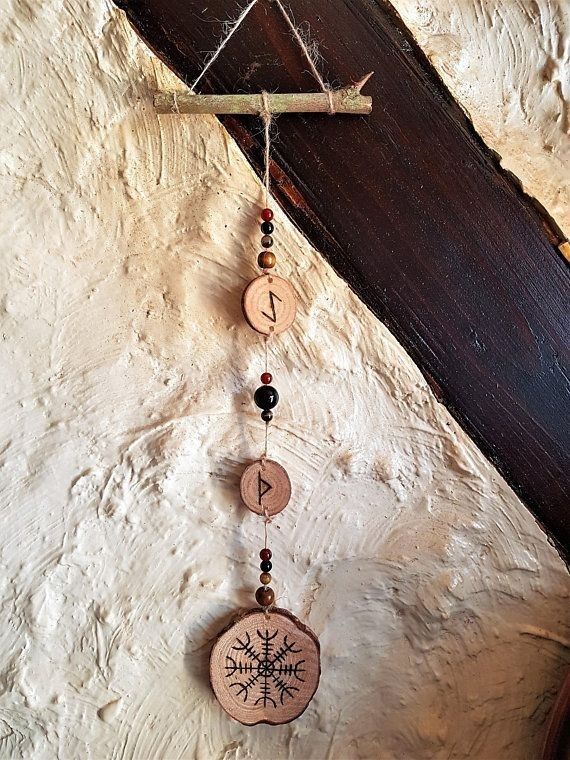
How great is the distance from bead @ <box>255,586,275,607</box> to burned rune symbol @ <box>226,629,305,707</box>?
0.12 ft

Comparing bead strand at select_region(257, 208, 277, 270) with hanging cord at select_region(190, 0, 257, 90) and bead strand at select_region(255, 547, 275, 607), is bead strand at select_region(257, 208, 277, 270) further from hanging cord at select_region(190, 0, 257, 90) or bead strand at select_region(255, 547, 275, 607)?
bead strand at select_region(255, 547, 275, 607)

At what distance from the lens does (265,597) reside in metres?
0.84

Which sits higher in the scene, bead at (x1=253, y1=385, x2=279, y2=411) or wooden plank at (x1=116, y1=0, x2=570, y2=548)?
wooden plank at (x1=116, y1=0, x2=570, y2=548)

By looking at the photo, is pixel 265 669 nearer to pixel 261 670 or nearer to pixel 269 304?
pixel 261 670

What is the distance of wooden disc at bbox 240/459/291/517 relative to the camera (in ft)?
2.75

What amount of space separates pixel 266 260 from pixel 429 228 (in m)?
0.24

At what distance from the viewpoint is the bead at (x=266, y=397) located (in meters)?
0.84

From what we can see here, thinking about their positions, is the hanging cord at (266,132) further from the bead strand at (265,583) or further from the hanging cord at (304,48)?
the bead strand at (265,583)

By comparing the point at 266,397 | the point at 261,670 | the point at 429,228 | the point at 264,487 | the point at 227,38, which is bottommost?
the point at 261,670

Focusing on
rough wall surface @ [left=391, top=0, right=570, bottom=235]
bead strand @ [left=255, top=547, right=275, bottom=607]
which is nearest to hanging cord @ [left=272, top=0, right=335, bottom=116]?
rough wall surface @ [left=391, top=0, right=570, bottom=235]

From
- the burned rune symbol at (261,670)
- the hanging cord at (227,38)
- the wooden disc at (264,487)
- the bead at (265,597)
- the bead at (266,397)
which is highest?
the hanging cord at (227,38)

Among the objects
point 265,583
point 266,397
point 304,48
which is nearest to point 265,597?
point 265,583

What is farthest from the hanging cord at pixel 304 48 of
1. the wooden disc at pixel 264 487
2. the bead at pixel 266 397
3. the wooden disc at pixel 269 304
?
the wooden disc at pixel 264 487

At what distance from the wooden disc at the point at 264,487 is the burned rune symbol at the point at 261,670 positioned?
167mm
